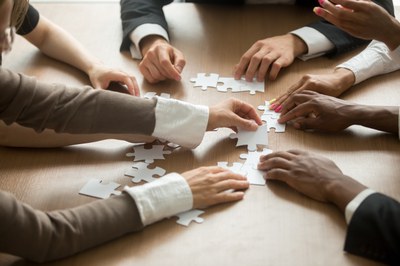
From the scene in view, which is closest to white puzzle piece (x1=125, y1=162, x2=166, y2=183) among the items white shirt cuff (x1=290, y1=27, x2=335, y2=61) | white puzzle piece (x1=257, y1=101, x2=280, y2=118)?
white puzzle piece (x1=257, y1=101, x2=280, y2=118)

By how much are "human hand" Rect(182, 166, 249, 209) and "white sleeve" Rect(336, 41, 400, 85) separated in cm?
58

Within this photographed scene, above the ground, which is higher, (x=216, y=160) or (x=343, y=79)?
(x=343, y=79)

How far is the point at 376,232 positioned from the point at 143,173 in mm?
569

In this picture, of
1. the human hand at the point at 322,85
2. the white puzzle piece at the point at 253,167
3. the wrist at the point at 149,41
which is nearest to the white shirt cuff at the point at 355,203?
the white puzzle piece at the point at 253,167

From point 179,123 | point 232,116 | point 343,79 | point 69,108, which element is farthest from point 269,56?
point 69,108

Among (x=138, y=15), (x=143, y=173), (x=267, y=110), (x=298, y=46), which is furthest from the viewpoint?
(x=138, y=15)

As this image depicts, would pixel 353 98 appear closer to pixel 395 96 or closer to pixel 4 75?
pixel 395 96

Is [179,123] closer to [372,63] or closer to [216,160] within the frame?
[216,160]

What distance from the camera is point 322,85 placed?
5.37 ft

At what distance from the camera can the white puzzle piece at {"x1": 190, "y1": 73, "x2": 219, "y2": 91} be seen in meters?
1.73

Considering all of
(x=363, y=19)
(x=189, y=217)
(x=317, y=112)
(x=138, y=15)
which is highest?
(x=363, y=19)

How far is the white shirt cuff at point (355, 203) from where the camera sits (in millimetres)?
1215

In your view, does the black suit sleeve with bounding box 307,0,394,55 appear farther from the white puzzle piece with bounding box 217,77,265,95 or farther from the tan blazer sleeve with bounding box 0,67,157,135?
the tan blazer sleeve with bounding box 0,67,157,135

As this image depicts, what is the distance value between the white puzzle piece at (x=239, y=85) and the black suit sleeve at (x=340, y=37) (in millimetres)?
298
